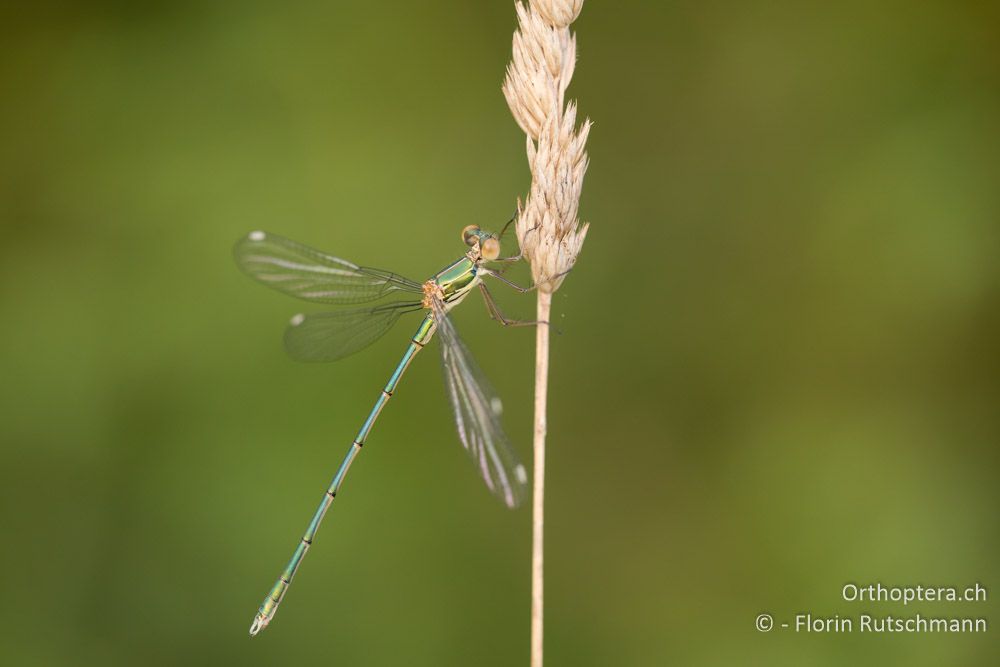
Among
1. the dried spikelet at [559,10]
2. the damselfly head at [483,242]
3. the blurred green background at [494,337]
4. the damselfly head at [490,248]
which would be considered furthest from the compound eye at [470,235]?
the dried spikelet at [559,10]

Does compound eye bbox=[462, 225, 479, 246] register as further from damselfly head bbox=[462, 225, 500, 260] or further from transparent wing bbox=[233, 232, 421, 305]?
transparent wing bbox=[233, 232, 421, 305]

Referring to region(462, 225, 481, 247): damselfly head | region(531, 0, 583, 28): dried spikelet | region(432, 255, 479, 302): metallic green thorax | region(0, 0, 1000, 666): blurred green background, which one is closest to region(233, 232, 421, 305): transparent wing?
region(432, 255, 479, 302): metallic green thorax

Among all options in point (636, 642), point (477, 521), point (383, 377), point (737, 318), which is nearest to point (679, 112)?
point (737, 318)

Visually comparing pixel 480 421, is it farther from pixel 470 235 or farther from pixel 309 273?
pixel 309 273

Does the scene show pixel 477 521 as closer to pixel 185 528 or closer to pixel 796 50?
pixel 185 528

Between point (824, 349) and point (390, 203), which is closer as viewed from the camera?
point (824, 349)
